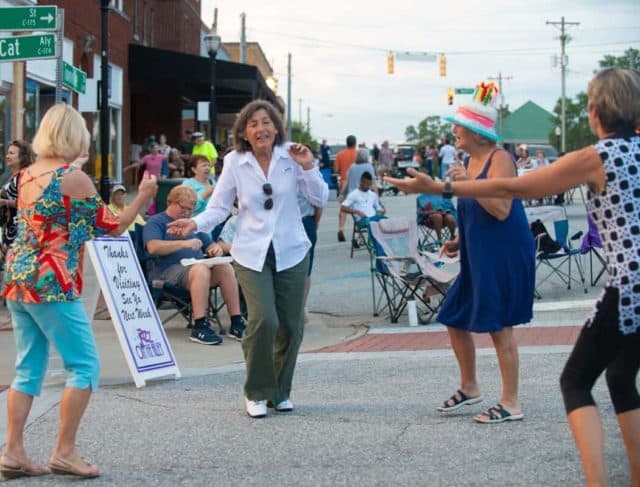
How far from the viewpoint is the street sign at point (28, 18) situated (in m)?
10.9

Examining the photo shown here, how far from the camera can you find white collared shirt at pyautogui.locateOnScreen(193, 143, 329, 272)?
684 cm

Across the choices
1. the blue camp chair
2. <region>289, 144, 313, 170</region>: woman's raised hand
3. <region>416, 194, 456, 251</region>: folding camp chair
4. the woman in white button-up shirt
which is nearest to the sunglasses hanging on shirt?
the woman in white button-up shirt

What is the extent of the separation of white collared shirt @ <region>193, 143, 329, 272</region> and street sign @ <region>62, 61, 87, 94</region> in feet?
16.0

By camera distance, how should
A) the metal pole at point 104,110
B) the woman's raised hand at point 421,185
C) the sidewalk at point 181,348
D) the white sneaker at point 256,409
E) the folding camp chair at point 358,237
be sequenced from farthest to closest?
1. the folding camp chair at point 358,237
2. the metal pole at point 104,110
3. the sidewalk at point 181,348
4. the white sneaker at point 256,409
5. the woman's raised hand at point 421,185

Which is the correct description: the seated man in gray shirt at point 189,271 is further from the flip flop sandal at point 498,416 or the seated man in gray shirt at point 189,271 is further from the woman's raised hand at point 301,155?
the flip flop sandal at point 498,416

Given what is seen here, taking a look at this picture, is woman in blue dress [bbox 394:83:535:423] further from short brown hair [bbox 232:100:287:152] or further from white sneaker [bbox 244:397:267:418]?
white sneaker [bbox 244:397:267:418]

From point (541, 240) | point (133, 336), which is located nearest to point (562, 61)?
point (541, 240)

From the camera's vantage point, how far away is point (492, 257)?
6359mm

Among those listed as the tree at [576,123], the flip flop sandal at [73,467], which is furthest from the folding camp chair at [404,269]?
the tree at [576,123]

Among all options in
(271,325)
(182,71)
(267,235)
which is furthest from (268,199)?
(182,71)

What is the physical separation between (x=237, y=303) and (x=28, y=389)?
201 inches

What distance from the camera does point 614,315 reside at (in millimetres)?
4473

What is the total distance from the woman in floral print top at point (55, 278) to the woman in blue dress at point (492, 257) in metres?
2.08

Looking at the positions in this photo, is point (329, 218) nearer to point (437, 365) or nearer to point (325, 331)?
point (325, 331)
